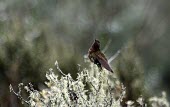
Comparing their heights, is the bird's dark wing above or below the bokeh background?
below

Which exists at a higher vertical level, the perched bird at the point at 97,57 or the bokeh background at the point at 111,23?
the bokeh background at the point at 111,23

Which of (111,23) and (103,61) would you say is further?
(111,23)

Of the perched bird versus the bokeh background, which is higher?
the bokeh background

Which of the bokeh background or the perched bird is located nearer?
the perched bird

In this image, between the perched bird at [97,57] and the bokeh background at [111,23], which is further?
the bokeh background at [111,23]

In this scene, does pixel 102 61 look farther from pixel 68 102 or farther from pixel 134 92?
pixel 134 92

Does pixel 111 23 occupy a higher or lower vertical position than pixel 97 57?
higher

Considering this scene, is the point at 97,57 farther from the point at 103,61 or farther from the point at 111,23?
the point at 111,23

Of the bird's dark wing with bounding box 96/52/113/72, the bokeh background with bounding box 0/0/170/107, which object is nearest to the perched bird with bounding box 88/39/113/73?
the bird's dark wing with bounding box 96/52/113/72

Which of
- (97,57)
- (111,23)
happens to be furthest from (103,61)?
(111,23)

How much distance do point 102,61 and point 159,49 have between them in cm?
917

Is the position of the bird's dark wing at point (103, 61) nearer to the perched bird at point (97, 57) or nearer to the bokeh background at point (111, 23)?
the perched bird at point (97, 57)

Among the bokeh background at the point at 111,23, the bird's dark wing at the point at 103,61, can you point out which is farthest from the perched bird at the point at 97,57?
the bokeh background at the point at 111,23

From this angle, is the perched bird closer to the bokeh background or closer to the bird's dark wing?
the bird's dark wing
